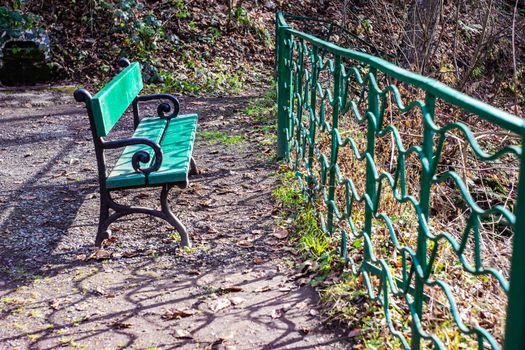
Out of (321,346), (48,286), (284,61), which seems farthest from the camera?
(284,61)

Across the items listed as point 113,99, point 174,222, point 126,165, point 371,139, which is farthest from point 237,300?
point 113,99

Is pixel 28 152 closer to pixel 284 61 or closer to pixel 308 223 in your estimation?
pixel 284 61

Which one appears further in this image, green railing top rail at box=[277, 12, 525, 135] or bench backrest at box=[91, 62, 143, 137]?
bench backrest at box=[91, 62, 143, 137]

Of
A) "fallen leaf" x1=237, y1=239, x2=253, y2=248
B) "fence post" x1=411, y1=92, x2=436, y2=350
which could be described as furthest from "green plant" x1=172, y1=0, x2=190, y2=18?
"fence post" x1=411, y1=92, x2=436, y2=350

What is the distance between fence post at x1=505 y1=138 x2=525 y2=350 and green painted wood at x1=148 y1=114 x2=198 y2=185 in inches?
112

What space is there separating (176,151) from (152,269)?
1.06 meters

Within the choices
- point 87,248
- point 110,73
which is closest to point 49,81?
point 110,73

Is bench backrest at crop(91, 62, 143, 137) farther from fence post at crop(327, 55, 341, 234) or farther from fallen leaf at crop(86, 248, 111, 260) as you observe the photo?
fence post at crop(327, 55, 341, 234)

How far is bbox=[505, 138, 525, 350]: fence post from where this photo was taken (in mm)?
1547

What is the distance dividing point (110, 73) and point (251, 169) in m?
5.33

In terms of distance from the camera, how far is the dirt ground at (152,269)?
329 cm

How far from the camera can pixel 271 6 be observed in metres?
14.7

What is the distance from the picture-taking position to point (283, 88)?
6004 millimetres

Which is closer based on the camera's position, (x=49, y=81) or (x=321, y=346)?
(x=321, y=346)
